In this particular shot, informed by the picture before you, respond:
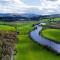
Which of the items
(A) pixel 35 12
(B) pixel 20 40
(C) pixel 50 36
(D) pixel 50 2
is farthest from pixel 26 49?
(D) pixel 50 2

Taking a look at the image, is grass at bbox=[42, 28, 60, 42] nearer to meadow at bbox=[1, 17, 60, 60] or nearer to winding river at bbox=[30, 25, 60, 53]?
winding river at bbox=[30, 25, 60, 53]

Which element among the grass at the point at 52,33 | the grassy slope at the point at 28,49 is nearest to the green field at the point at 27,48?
the grassy slope at the point at 28,49

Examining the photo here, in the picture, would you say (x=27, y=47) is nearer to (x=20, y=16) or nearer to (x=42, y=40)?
(x=42, y=40)

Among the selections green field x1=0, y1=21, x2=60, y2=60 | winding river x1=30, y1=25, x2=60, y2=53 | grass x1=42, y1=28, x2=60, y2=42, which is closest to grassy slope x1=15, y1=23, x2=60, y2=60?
green field x1=0, y1=21, x2=60, y2=60

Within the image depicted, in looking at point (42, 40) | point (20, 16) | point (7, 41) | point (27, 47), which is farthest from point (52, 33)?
point (7, 41)

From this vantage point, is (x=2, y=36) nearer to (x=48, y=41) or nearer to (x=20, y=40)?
(x=20, y=40)
